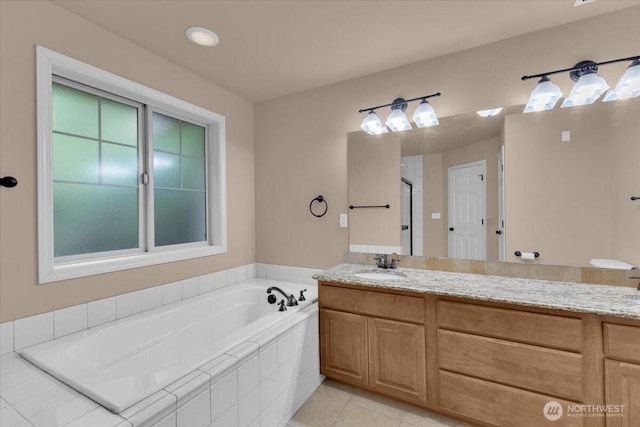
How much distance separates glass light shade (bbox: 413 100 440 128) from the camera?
2.19 metres

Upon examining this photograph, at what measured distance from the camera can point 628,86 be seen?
1.67 metres

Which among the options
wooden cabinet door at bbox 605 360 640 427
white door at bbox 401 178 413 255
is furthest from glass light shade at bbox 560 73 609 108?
wooden cabinet door at bbox 605 360 640 427

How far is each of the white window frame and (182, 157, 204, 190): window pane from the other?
6 centimetres

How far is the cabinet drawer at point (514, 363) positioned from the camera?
1405 millimetres

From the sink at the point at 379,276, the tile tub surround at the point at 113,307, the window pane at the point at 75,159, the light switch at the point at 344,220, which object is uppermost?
the window pane at the point at 75,159

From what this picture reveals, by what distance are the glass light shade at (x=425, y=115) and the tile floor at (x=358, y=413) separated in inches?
79.6

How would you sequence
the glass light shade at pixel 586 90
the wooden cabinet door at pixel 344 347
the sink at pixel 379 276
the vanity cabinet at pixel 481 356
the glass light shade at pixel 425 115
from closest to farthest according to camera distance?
the vanity cabinet at pixel 481 356
the glass light shade at pixel 586 90
the wooden cabinet door at pixel 344 347
the sink at pixel 379 276
the glass light shade at pixel 425 115

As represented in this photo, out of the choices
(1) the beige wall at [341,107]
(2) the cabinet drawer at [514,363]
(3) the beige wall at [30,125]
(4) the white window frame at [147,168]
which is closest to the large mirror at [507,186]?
(1) the beige wall at [341,107]

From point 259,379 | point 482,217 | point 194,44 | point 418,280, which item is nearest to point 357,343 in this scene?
point 418,280

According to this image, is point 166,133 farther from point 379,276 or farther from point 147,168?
Answer: point 379,276

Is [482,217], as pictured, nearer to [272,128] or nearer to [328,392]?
[328,392]

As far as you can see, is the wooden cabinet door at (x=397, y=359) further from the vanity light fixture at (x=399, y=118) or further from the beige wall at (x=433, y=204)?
the vanity light fixture at (x=399, y=118)

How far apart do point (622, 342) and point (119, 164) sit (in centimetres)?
311

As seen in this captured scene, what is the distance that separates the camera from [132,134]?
220cm
